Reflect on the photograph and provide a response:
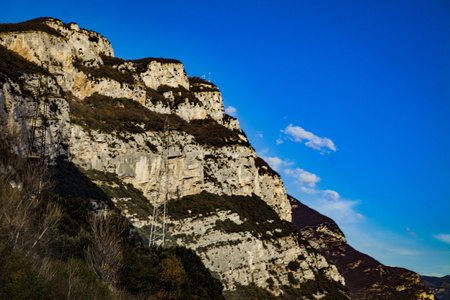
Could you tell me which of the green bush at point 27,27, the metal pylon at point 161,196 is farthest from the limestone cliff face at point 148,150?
the metal pylon at point 161,196

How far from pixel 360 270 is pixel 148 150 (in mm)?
98277

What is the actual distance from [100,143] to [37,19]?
48.7 metres

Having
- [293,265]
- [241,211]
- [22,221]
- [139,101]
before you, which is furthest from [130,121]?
[22,221]

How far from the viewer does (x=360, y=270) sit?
452 ft

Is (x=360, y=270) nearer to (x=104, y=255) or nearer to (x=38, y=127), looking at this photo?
(x=38, y=127)

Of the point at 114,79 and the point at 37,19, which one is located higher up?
the point at 37,19

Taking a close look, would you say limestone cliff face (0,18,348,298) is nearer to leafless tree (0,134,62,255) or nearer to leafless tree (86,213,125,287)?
leafless tree (0,134,62,255)

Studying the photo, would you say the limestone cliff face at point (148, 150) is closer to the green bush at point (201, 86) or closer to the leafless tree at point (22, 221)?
the green bush at point (201, 86)

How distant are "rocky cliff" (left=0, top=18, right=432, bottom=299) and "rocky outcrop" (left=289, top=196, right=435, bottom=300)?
34949 millimetres

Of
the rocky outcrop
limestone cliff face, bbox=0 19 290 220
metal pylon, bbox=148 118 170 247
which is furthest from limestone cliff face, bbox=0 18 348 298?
the rocky outcrop

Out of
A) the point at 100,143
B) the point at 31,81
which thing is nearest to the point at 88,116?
the point at 100,143

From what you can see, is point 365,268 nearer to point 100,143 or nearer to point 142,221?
point 142,221

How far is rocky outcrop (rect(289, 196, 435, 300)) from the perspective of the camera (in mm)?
123125

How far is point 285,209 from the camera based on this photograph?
115 m
